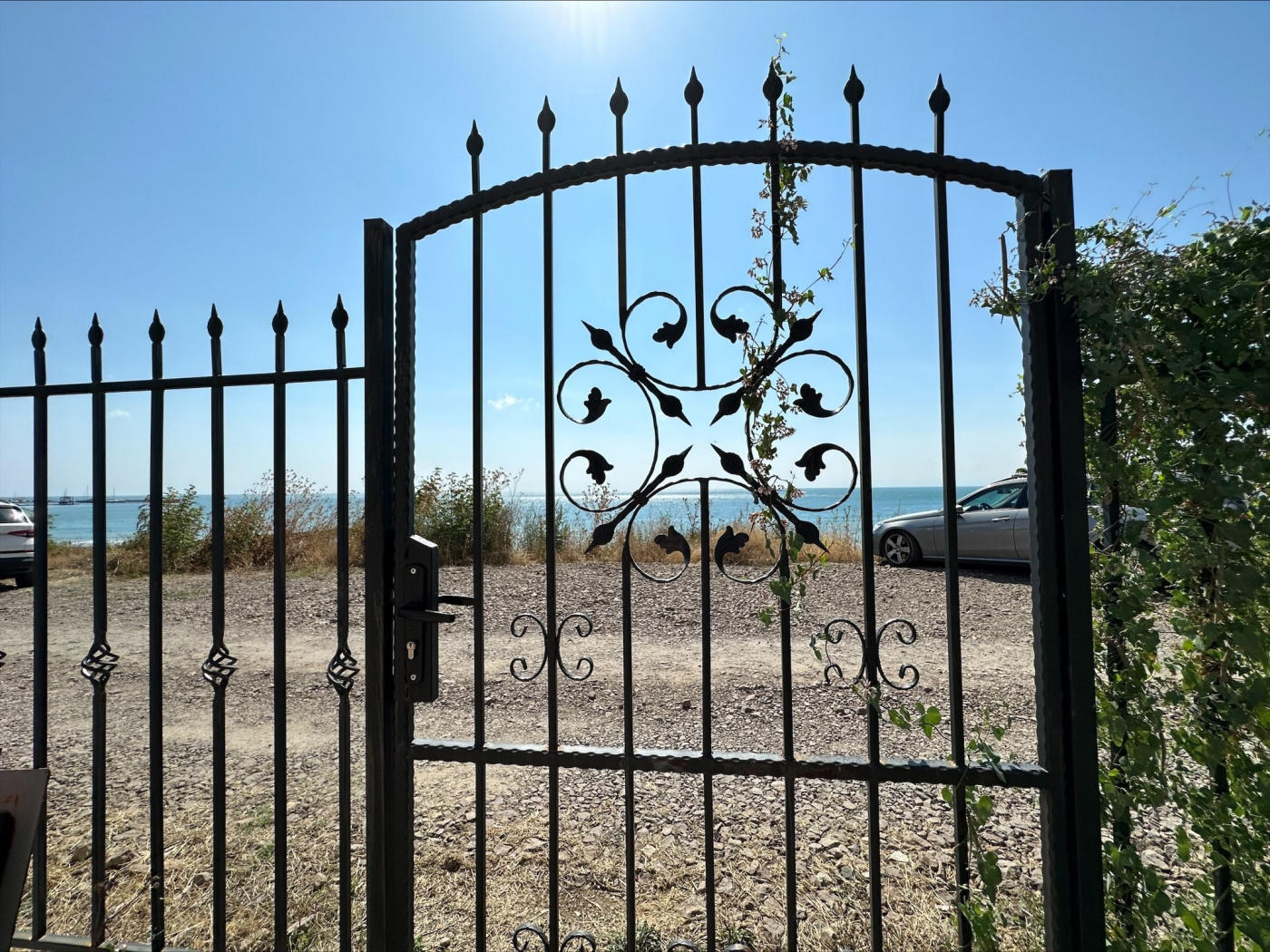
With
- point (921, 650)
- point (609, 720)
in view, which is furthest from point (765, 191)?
point (921, 650)

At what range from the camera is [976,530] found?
7570 millimetres

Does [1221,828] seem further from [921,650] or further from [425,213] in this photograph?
[921,650]

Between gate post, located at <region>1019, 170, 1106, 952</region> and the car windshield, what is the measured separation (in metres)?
6.09

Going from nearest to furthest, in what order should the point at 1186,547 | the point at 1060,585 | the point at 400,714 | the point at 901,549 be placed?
the point at 1186,547 < the point at 1060,585 < the point at 400,714 < the point at 901,549

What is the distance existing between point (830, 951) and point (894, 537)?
7.45 metres

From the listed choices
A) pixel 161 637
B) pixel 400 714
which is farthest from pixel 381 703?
pixel 161 637

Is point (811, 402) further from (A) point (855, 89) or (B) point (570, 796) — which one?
(B) point (570, 796)

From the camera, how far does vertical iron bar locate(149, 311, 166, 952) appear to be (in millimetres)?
1788

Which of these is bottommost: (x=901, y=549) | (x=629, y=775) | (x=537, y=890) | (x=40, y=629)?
(x=537, y=890)

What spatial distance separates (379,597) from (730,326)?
48.9 inches

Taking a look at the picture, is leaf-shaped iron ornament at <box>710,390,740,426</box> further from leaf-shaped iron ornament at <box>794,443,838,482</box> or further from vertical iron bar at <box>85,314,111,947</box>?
vertical iron bar at <box>85,314,111,947</box>

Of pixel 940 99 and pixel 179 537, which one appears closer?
pixel 940 99

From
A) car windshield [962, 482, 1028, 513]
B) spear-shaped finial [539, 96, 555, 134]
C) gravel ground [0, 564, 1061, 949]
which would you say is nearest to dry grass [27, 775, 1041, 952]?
gravel ground [0, 564, 1061, 949]

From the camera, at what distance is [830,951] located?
6.03 feet
